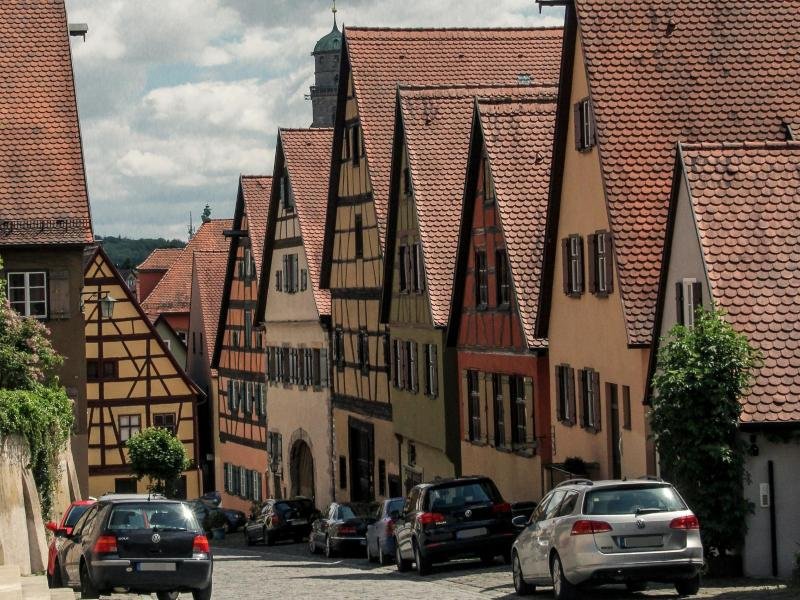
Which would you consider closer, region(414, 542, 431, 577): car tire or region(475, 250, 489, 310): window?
region(414, 542, 431, 577): car tire

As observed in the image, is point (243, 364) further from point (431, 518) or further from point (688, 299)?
point (688, 299)

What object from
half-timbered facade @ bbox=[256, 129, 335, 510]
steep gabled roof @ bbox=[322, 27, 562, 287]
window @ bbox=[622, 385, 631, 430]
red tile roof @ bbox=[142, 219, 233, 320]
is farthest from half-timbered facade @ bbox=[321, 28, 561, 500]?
red tile roof @ bbox=[142, 219, 233, 320]

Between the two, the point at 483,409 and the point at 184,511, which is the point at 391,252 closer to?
the point at 483,409

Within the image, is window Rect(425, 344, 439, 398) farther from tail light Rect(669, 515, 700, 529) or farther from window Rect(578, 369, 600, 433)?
tail light Rect(669, 515, 700, 529)

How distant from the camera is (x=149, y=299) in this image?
86.7 metres

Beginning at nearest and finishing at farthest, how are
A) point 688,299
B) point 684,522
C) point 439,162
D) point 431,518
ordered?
point 684,522, point 688,299, point 431,518, point 439,162

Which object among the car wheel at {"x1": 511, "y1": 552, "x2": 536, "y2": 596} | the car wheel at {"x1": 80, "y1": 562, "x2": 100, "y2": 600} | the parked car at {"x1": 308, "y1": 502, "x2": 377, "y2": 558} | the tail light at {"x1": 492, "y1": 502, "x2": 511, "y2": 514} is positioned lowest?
the parked car at {"x1": 308, "y1": 502, "x2": 377, "y2": 558}

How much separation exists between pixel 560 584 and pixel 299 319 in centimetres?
3628

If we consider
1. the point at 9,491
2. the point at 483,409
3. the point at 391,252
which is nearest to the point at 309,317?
the point at 391,252

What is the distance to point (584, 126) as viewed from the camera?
96.6 ft

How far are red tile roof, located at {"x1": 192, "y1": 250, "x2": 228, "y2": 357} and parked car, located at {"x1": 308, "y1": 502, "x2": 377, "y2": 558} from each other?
109 ft

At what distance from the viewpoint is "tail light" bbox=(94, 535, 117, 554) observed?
20.4 meters

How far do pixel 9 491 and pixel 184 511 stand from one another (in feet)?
32.2

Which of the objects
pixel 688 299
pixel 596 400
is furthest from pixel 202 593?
pixel 596 400
